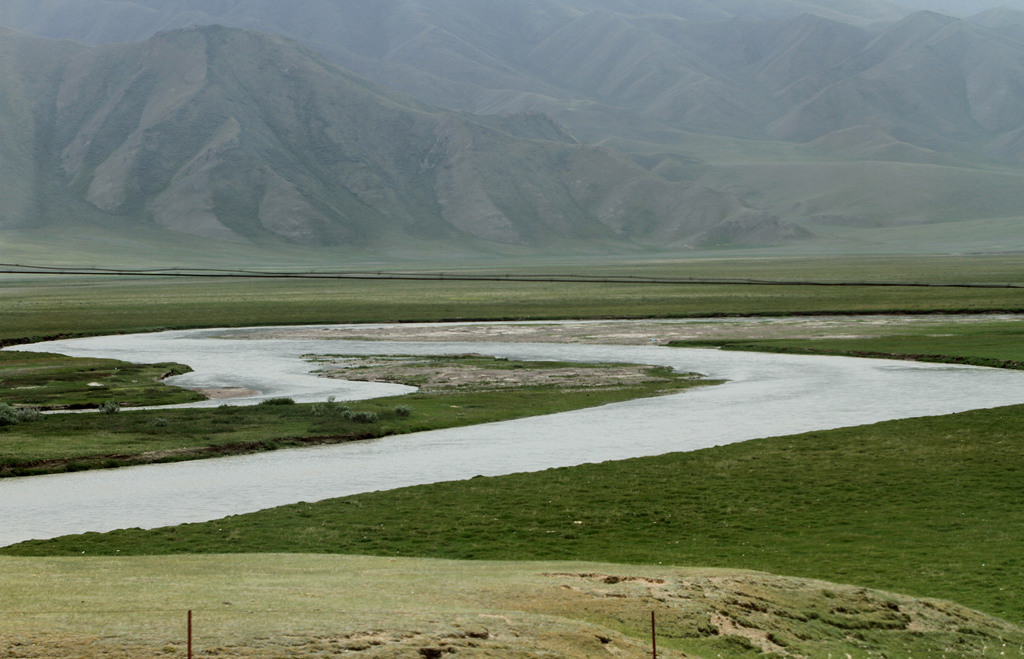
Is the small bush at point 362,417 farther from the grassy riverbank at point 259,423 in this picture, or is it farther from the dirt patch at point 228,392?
the dirt patch at point 228,392

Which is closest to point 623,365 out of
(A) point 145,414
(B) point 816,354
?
(B) point 816,354

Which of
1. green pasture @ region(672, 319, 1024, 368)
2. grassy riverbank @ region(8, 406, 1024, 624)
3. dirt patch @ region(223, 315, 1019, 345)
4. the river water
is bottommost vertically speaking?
grassy riverbank @ region(8, 406, 1024, 624)

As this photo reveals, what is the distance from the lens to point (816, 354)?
6794 centimetres

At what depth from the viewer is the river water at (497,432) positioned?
98.9 ft

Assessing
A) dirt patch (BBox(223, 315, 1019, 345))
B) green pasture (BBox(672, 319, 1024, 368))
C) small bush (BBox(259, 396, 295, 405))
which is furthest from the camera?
dirt patch (BBox(223, 315, 1019, 345))

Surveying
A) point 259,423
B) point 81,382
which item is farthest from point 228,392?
point 259,423

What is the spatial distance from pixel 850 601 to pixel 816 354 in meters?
51.9

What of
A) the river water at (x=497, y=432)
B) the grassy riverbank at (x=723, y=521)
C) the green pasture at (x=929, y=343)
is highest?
the green pasture at (x=929, y=343)

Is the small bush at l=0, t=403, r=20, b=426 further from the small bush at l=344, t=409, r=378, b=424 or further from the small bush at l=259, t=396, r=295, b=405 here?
the small bush at l=344, t=409, r=378, b=424

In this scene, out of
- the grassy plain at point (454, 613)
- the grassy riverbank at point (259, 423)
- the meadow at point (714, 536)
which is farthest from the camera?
the grassy riverbank at point (259, 423)

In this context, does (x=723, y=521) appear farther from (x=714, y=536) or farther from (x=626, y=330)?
(x=626, y=330)

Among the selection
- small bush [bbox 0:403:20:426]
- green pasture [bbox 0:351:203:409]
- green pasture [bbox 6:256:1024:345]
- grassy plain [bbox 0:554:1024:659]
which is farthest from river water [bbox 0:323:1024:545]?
green pasture [bbox 6:256:1024:345]

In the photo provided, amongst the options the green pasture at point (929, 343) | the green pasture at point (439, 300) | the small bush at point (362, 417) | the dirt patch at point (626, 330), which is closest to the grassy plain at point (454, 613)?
the small bush at point (362, 417)

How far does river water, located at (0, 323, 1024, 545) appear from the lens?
30.2 metres
